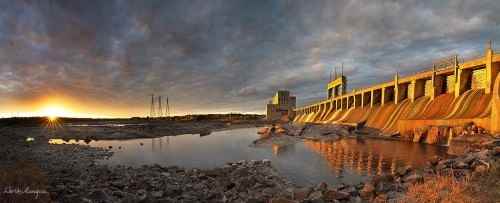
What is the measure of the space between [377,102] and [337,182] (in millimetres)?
57425

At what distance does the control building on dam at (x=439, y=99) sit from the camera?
33.0 meters

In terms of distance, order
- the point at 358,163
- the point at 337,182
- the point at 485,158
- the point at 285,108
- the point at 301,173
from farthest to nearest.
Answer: the point at 285,108 → the point at 358,163 → the point at 301,173 → the point at 337,182 → the point at 485,158

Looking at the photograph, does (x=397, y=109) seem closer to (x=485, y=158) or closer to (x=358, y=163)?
(x=358, y=163)

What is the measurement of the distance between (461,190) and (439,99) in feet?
142

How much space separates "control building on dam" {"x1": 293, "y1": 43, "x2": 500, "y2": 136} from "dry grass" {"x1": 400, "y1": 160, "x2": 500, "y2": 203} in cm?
2150

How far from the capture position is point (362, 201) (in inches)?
392

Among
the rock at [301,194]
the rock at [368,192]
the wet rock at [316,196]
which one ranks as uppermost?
the rock at [368,192]

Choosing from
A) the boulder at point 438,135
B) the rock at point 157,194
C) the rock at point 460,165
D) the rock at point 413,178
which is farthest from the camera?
the boulder at point 438,135

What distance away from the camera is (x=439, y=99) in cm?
4503

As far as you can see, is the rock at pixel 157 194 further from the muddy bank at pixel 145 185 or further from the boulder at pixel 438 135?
the boulder at pixel 438 135

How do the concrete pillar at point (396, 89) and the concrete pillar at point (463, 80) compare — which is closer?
the concrete pillar at point (463, 80)

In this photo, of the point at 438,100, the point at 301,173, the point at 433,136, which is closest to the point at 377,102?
the point at 438,100

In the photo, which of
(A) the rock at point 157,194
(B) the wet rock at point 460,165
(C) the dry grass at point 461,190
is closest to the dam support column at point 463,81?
(B) the wet rock at point 460,165

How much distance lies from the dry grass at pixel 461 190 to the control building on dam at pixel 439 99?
70.5 ft
